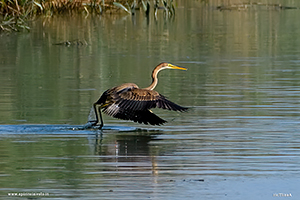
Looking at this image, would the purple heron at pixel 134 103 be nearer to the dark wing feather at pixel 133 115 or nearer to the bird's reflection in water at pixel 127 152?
the dark wing feather at pixel 133 115

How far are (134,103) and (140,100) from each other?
0.10 m

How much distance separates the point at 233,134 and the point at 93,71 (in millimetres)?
8718

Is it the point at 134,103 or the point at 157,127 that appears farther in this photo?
the point at 157,127

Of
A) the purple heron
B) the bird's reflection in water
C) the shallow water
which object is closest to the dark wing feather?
the purple heron

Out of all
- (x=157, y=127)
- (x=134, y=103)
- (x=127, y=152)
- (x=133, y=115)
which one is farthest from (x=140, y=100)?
(x=127, y=152)

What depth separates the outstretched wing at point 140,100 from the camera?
1166 centimetres

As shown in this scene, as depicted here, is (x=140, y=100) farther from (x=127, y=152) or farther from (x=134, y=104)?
(x=127, y=152)

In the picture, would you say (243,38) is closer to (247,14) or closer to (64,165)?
(247,14)

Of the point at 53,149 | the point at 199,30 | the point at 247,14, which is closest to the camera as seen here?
the point at 53,149

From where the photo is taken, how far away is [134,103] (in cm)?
1170

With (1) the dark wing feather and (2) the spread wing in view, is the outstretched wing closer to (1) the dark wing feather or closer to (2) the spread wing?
(2) the spread wing

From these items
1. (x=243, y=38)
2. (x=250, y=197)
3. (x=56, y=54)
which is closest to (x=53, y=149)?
(x=250, y=197)

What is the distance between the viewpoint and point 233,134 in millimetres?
11211

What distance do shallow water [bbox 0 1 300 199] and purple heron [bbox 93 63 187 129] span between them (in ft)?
0.63
